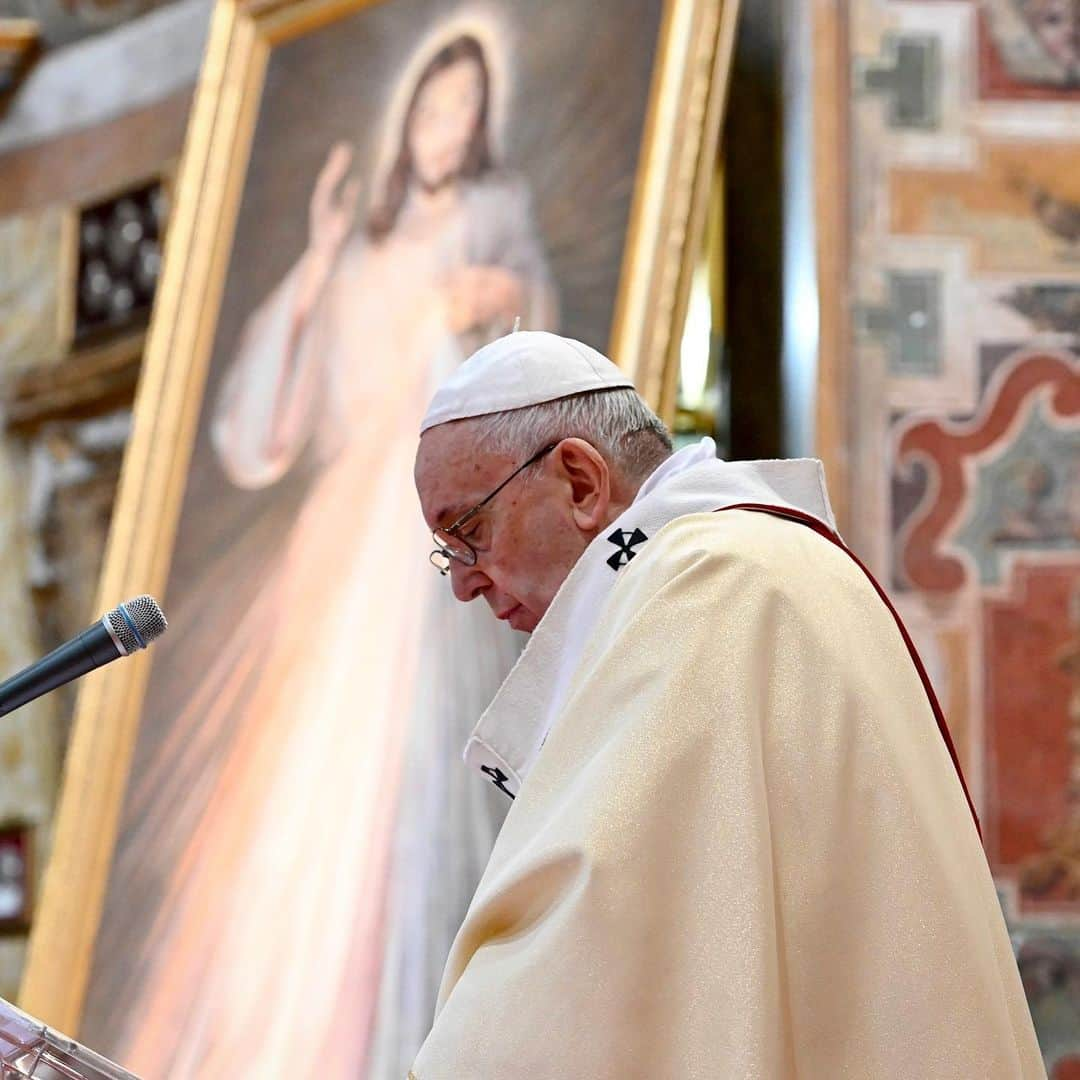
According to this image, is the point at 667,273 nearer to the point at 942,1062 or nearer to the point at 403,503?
the point at 403,503

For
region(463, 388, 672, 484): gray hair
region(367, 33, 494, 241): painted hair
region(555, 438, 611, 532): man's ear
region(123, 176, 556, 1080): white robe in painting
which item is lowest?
region(123, 176, 556, 1080): white robe in painting

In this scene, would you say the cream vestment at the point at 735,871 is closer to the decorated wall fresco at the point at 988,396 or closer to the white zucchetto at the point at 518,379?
the white zucchetto at the point at 518,379

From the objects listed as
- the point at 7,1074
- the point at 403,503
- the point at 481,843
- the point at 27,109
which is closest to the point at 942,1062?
the point at 7,1074

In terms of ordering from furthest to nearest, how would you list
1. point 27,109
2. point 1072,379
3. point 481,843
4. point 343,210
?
point 27,109 < point 343,210 < point 1072,379 < point 481,843

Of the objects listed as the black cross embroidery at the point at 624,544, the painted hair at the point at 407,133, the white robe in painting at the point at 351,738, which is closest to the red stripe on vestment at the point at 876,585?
the black cross embroidery at the point at 624,544

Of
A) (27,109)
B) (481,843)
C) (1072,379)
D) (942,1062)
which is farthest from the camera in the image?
(27,109)

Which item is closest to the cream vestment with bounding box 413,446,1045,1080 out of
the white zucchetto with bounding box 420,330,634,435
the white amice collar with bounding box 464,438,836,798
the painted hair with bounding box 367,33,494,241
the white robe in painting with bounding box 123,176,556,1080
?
the white amice collar with bounding box 464,438,836,798

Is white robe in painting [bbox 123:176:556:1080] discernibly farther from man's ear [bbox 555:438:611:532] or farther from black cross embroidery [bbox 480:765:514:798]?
man's ear [bbox 555:438:611:532]

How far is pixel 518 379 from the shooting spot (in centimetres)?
222

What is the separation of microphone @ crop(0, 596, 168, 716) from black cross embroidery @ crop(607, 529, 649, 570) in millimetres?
493

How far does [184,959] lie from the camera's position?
4027mm

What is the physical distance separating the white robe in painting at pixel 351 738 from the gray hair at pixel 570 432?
1.49 m

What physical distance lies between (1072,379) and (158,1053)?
7.70 feet

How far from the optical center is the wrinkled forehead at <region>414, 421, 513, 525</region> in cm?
219
